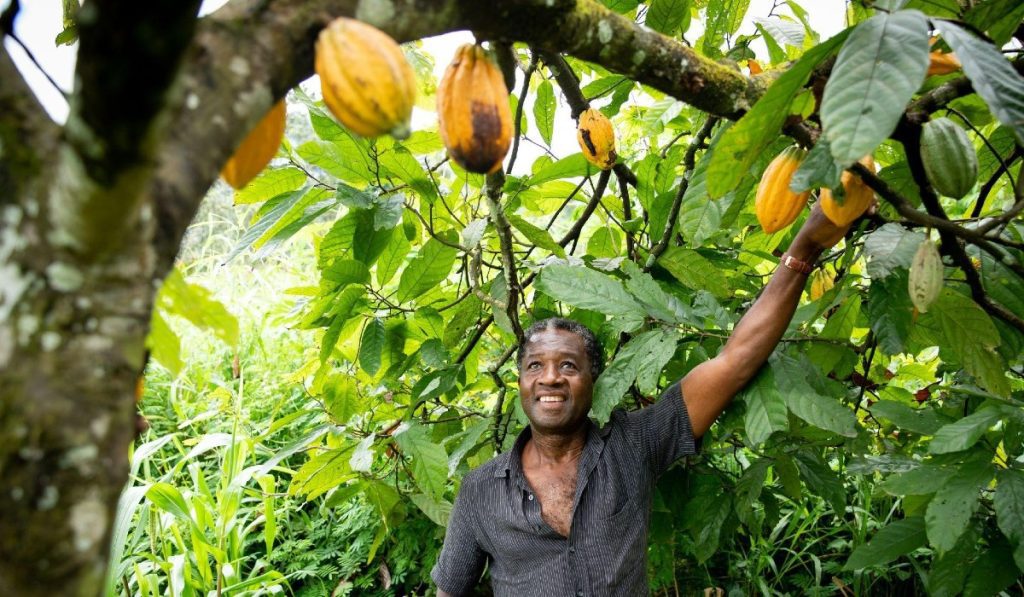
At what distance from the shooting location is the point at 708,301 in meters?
1.72

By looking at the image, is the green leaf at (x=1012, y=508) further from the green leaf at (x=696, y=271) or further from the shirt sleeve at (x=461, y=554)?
the shirt sleeve at (x=461, y=554)

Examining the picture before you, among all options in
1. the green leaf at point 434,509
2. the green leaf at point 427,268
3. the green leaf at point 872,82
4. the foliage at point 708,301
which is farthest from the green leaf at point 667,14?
the green leaf at point 434,509

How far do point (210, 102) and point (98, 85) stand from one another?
0.44ft

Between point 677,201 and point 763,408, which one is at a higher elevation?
point 677,201

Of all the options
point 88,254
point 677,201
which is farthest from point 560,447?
point 88,254

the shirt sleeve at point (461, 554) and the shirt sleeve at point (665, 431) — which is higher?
the shirt sleeve at point (665, 431)

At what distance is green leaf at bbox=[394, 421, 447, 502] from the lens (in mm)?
1842

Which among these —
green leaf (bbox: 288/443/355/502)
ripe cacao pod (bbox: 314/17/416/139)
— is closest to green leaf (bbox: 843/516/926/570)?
green leaf (bbox: 288/443/355/502)

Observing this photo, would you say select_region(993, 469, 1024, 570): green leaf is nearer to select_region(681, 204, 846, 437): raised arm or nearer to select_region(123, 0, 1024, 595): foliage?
select_region(123, 0, 1024, 595): foliage

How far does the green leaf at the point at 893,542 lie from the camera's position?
1.71 metres

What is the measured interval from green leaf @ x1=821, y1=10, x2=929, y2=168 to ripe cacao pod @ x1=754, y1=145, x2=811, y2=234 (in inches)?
14.4

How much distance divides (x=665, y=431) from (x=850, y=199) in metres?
0.88

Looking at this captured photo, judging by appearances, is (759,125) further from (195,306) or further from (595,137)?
(595,137)

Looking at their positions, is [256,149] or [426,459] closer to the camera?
[256,149]
